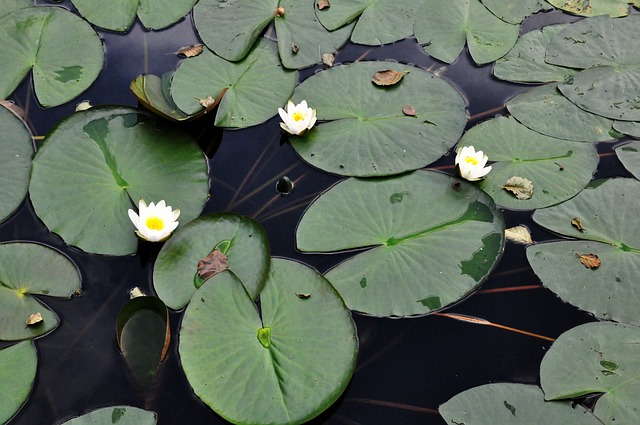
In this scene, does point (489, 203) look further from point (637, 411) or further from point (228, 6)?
point (228, 6)

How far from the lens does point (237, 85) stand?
10.7 ft

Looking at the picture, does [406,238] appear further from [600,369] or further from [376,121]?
[600,369]

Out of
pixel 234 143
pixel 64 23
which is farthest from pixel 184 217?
pixel 64 23

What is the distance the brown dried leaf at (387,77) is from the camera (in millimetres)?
3262

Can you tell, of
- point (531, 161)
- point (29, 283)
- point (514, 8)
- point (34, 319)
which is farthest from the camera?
point (514, 8)

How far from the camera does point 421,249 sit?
262cm

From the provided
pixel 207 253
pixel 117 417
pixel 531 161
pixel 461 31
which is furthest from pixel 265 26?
pixel 117 417

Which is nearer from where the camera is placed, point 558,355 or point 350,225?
point 558,355

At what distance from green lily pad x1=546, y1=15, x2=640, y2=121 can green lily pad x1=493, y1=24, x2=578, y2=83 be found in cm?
5

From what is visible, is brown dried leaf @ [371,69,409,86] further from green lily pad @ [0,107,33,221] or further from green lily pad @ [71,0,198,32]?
green lily pad @ [0,107,33,221]

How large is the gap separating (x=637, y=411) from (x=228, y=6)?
10.2 ft

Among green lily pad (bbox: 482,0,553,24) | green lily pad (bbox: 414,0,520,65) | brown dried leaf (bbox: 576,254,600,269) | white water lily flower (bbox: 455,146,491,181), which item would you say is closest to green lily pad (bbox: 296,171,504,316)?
white water lily flower (bbox: 455,146,491,181)

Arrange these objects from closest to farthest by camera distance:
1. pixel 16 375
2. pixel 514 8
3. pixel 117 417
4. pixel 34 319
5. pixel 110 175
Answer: pixel 117 417 < pixel 16 375 < pixel 34 319 < pixel 110 175 < pixel 514 8

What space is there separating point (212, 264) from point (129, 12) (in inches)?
78.5
